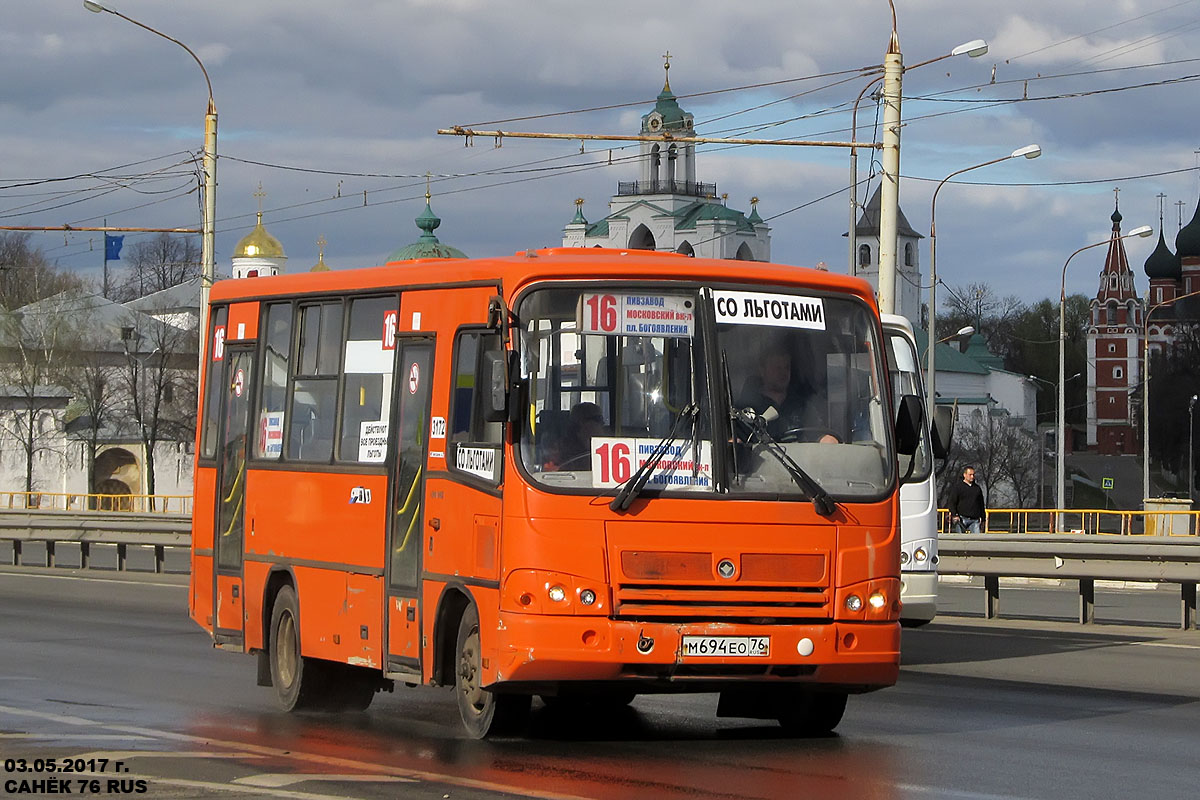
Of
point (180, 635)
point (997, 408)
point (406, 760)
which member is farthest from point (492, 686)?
point (997, 408)

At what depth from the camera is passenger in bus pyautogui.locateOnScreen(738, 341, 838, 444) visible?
10312mm

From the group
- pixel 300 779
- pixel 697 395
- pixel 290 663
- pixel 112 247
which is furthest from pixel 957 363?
pixel 300 779

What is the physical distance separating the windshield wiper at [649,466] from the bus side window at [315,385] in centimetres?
305

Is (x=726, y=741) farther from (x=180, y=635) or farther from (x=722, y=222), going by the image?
(x=722, y=222)

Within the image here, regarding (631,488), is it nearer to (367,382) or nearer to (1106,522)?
(367,382)

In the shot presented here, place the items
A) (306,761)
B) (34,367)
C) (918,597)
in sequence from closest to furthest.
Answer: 1. (306,761)
2. (918,597)
3. (34,367)

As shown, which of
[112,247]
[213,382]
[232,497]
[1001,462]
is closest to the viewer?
[232,497]

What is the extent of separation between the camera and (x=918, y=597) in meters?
15.3

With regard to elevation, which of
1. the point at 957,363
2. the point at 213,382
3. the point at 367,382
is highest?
the point at 957,363

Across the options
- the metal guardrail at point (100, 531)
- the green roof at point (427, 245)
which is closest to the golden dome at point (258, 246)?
the green roof at point (427, 245)

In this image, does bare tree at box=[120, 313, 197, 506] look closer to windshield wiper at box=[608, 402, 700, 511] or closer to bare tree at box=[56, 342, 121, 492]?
bare tree at box=[56, 342, 121, 492]

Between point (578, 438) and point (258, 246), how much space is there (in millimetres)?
104237

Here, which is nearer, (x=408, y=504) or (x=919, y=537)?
(x=408, y=504)

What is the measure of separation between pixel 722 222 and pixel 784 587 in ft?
368
